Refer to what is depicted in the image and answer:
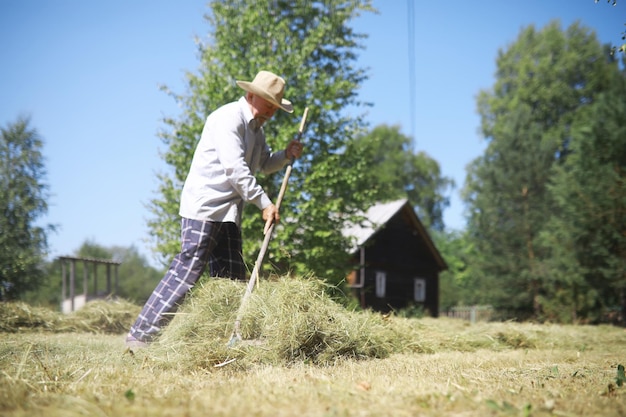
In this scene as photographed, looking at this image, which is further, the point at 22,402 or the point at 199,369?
the point at 199,369

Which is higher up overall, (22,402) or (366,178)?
(366,178)

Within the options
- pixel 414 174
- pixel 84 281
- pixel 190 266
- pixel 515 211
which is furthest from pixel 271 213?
pixel 414 174

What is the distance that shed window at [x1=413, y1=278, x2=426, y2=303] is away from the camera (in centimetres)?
2571

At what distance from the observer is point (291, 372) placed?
3.06 metres

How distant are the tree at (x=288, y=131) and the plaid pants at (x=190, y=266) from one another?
207 inches

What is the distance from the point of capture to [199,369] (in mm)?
3115

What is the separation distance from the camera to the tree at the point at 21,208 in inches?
731

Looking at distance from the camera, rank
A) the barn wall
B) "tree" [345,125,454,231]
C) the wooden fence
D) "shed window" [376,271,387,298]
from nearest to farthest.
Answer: the barn wall < "shed window" [376,271,387,298] < the wooden fence < "tree" [345,125,454,231]

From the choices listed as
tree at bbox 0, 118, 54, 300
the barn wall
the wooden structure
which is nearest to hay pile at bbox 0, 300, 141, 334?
the wooden structure

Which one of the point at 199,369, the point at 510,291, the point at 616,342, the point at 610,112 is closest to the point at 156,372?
the point at 199,369

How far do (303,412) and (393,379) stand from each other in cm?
102

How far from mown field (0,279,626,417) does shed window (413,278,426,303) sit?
20520 mm

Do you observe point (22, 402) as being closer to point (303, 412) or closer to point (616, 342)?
point (303, 412)

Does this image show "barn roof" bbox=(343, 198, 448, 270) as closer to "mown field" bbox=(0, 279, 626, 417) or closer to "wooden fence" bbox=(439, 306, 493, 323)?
"wooden fence" bbox=(439, 306, 493, 323)
